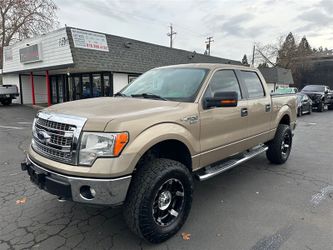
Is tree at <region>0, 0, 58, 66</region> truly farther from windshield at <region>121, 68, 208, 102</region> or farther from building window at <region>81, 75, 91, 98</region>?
windshield at <region>121, 68, 208, 102</region>

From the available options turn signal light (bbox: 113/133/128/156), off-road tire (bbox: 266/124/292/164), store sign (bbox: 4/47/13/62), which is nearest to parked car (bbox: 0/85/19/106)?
store sign (bbox: 4/47/13/62)

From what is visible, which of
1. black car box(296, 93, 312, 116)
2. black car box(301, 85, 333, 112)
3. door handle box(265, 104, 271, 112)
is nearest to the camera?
door handle box(265, 104, 271, 112)

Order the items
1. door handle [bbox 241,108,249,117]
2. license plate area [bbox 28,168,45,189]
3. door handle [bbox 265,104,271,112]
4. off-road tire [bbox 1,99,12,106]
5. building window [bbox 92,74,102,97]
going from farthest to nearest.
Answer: off-road tire [bbox 1,99,12,106] → building window [bbox 92,74,102,97] → door handle [bbox 265,104,271,112] → door handle [bbox 241,108,249,117] → license plate area [bbox 28,168,45,189]

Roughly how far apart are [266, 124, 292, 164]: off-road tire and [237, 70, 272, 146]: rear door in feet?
1.83

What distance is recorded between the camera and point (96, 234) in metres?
3.08

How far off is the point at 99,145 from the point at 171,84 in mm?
A: 1701

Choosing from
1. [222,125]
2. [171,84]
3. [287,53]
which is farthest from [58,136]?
[287,53]

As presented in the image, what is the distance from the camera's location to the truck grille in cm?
257

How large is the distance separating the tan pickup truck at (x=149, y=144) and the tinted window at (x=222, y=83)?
16 mm

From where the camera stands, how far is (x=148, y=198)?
8.75 feet

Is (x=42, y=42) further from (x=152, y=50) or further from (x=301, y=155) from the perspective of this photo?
(x=301, y=155)

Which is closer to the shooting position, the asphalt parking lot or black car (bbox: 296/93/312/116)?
the asphalt parking lot

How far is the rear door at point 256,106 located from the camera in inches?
175

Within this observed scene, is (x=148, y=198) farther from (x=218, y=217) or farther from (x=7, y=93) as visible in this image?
(x=7, y=93)
